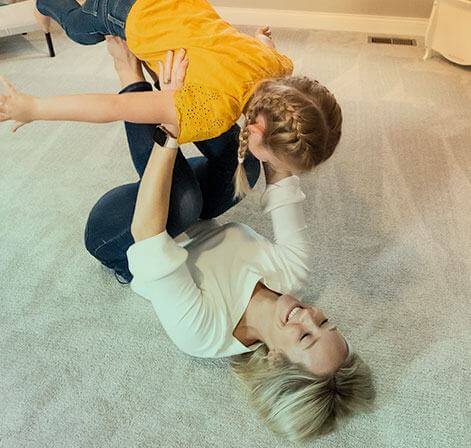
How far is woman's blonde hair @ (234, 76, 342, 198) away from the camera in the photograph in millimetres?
1005

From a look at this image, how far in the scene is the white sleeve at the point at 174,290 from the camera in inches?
41.3

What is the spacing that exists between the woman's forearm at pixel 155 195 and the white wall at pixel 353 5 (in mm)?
2503

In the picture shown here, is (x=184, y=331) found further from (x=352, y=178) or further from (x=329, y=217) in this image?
(x=352, y=178)

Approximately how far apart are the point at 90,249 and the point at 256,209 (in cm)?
61

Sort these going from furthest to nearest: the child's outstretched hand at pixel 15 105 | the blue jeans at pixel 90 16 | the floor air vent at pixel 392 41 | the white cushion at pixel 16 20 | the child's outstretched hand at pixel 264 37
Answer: the floor air vent at pixel 392 41 < the white cushion at pixel 16 20 < the child's outstretched hand at pixel 264 37 < the blue jeans at pixel 90 16 < the child's outstretched hand at pixel 15 105

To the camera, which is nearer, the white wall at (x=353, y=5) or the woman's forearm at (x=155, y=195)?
the woman's forearm at (x=155, y=195)

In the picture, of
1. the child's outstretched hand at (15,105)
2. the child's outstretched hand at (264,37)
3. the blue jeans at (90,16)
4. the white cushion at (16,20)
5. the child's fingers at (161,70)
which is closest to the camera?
the child's outstretched hand at (15,105)

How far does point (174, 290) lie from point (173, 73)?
49 centimetres

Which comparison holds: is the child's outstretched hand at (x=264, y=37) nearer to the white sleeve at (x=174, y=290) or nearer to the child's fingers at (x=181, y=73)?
the child's fingers at (x=181, y=73)

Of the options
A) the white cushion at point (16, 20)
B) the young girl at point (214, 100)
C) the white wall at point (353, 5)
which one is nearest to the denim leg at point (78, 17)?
the young girl at point (214, 100)

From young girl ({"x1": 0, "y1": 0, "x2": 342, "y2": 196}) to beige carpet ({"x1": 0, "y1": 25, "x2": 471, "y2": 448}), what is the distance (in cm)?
56

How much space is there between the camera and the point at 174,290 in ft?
3.53

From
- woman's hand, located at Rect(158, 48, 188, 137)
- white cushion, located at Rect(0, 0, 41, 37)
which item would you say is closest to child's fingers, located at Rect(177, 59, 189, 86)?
woman's hand, located at Rect(158, 48, 188, 137)

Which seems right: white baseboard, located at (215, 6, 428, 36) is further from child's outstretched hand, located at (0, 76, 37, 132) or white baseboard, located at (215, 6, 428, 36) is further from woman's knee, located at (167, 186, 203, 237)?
child's outstretched hand, located at (0, 76, 37, 132)
